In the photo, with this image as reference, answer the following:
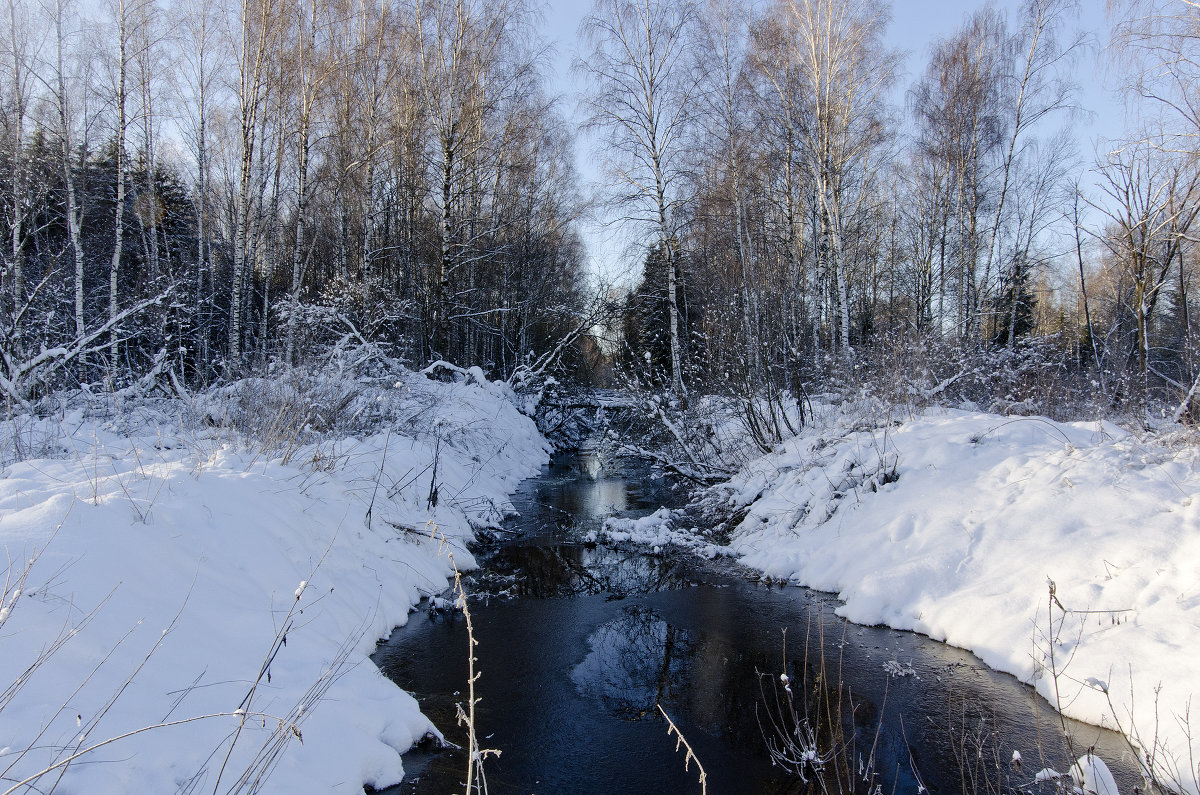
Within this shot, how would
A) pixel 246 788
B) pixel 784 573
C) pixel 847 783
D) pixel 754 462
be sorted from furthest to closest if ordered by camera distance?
pixel 754 462, pixel 784 573, pixel 847 783, pixel 246 788

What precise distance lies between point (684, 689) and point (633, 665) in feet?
1.78

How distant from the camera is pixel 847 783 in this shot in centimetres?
334

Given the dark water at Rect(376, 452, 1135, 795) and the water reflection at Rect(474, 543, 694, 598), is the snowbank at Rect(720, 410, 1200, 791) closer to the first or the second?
the dark water at Rect(376, 452, 1135, 795)

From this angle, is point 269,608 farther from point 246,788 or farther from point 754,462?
point 754,462

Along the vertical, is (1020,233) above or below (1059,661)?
above

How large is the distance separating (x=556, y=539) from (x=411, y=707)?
4779 mm

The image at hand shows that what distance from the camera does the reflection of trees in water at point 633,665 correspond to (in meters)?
4.41

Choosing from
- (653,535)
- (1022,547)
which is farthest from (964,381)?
(653,535)

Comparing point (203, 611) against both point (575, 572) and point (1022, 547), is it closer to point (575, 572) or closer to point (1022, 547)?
point (575, 572)

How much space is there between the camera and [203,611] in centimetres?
373

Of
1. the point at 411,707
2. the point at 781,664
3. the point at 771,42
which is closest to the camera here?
the point at 411,707

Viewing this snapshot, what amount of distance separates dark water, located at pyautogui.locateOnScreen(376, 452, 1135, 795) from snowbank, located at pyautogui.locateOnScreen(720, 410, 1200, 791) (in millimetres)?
271

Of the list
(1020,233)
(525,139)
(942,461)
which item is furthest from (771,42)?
(942,461)

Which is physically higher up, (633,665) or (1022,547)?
(1022,547)
